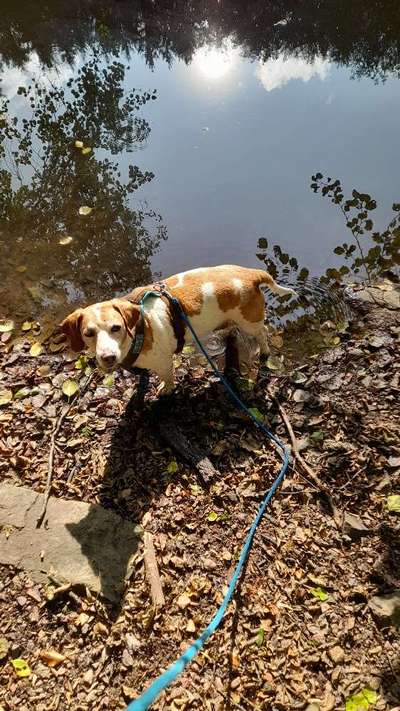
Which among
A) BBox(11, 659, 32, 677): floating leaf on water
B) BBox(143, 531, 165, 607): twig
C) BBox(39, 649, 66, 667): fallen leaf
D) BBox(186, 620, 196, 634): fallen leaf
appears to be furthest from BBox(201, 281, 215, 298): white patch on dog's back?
BBox(11, 659, 32, 677): floating leaf on water

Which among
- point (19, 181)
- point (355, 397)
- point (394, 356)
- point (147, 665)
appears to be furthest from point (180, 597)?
point (19, 181)

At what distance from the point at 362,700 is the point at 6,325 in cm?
474

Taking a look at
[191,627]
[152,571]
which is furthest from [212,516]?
[191,627]

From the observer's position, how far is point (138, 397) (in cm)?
402

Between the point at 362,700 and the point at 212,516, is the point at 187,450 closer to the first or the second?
the point at 212,516

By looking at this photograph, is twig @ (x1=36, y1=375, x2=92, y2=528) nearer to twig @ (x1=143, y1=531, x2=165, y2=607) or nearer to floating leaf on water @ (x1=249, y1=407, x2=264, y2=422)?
twig @ (x1=143, y1=531, x2=165, y2=607)

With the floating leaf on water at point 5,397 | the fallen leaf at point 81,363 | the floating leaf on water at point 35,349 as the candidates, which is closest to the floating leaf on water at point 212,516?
the fallen leaf at point 81,363

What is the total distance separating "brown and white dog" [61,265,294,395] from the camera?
10.1 ft

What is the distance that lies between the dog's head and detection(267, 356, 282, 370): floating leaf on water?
5.71 ft

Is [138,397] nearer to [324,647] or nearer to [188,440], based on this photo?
[188,440]

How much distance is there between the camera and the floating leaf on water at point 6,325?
16.0 feet

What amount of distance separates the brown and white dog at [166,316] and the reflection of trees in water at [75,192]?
2104 millimetres

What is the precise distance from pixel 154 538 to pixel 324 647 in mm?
1320

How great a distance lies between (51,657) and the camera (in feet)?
8.54
